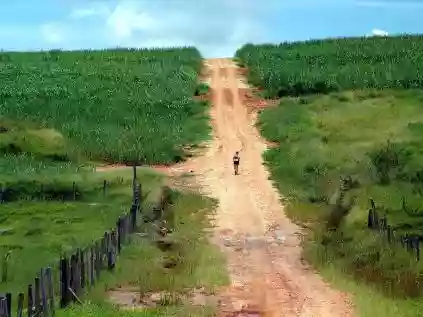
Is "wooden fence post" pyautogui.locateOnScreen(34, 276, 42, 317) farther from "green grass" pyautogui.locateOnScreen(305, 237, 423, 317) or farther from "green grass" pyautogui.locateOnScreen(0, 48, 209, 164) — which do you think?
"green grass" pyautogui.locateOnScreen(0, 48, 209, 164)

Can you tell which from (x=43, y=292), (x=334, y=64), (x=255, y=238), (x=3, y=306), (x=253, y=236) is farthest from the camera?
(x=334, y=64)

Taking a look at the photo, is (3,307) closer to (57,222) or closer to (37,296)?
(37,296)

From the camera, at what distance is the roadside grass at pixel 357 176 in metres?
15.2

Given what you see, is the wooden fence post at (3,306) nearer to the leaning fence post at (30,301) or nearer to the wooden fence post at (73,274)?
the leaning fence post at (30,301)

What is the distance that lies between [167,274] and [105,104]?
2586 centimetres

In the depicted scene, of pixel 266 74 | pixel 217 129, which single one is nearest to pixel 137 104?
pixel 217 129

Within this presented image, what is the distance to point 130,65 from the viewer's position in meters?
54.4

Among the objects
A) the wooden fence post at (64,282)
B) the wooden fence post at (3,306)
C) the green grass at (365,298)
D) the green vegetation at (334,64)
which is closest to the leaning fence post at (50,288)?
the wooden fence post at (64,282)

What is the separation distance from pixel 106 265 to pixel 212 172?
524 inches

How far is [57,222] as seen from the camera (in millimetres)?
19328

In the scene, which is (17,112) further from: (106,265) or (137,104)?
(106,265)

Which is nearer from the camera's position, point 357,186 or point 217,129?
point 357,186

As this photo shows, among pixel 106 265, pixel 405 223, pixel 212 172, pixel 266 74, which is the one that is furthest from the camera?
pixel 266 74

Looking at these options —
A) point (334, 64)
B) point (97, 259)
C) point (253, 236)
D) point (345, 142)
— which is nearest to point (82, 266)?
point (97, 259)
